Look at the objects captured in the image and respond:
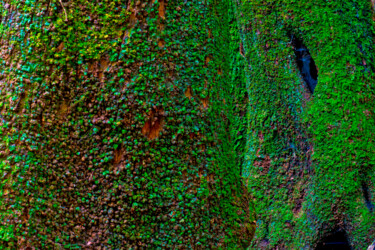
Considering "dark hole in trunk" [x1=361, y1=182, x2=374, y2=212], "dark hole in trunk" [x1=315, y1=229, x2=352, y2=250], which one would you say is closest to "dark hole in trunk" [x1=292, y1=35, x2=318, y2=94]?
"dark hole in trunk" [x1=361, y1=182, x2=374, y2=212]

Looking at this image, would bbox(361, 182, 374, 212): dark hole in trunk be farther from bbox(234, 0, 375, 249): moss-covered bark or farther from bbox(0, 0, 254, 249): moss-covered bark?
bbox(0, 0, 254, 249): moss-covered bark

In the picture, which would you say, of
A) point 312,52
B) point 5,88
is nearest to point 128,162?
point 5,88

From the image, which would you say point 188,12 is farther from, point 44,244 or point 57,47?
point 44,244

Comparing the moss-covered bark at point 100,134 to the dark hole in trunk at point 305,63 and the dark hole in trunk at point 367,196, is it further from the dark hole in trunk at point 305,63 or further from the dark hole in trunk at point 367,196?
the dark hole in trunk at point 305,63

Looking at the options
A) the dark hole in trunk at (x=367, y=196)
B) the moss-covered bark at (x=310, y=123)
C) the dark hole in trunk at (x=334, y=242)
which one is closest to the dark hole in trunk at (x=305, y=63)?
the moss-covered bark at (x=310, y=123)

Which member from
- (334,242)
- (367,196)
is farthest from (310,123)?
(334,242)

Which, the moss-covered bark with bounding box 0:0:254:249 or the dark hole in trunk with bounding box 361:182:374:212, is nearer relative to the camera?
the moss-covered bark with bounding box 0:0:254:249
